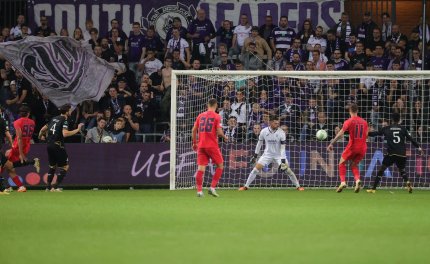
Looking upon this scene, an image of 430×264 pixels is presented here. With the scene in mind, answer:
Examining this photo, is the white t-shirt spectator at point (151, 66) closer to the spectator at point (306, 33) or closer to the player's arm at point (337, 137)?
the spectator at point (306, 33)

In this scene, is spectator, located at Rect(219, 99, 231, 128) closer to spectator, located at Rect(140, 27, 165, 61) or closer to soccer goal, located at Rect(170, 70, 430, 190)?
soccer goal, located at Rect(170, 70, 430, 190)

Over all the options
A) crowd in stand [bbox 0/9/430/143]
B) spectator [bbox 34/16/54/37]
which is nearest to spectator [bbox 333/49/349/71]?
crowd in stand [bbox 0/9/430/143]

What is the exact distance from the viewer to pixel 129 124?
24.9 m

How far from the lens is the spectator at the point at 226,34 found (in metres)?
27.0

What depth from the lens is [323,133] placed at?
22250 mm

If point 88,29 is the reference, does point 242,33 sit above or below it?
below

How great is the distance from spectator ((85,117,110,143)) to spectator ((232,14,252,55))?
15.4 feet

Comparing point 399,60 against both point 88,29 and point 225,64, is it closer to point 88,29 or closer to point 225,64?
point 225,64

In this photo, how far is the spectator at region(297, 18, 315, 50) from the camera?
26656 mm

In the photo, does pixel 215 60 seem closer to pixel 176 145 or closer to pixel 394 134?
pixel 176 145

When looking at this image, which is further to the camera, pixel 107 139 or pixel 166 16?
pixel 166 16

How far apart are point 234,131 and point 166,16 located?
18.0 feet

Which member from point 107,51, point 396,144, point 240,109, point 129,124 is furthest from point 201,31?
point 396,144

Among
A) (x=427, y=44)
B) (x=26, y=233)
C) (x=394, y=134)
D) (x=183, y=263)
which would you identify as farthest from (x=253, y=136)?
(x=183, y=263)
